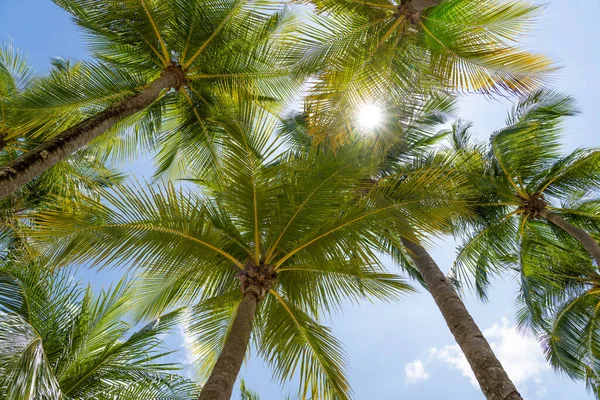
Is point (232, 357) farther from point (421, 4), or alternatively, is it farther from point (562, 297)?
point (562, 297)

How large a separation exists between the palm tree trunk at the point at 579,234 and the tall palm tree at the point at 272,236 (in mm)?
4445

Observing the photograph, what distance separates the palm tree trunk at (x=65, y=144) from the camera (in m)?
4.71

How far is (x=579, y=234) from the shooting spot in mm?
8609

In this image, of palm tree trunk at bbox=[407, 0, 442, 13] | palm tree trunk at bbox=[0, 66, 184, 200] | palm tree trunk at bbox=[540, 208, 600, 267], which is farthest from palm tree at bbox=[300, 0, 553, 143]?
palm tree trunk at bbox=[540, 208, 600, 267]

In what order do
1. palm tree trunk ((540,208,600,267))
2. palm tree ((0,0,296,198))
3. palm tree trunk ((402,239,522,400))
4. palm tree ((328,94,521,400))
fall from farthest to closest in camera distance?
palm tree trunk ((540,208,600,267)) < palm tree ((0,0,296,198)) < palm tree ((328,94,521,400)) < palm tree trunk ((402,239,522,400))

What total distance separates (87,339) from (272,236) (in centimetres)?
356

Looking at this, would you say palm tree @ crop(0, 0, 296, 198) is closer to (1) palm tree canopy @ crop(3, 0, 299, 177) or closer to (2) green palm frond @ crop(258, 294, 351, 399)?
(1) palm tree canopy @ crop(3, 0, 299, 177)

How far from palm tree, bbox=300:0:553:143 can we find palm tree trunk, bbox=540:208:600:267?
3.51m

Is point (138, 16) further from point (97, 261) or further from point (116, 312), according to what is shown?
point (116, 312)

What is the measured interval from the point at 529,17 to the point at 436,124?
13.7ft

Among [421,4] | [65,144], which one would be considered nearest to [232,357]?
[65,144]

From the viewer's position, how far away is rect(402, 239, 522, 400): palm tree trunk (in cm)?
467

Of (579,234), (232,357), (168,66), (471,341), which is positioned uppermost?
(168,66)

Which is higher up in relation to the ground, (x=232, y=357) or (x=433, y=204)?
(x=433, y=204)
